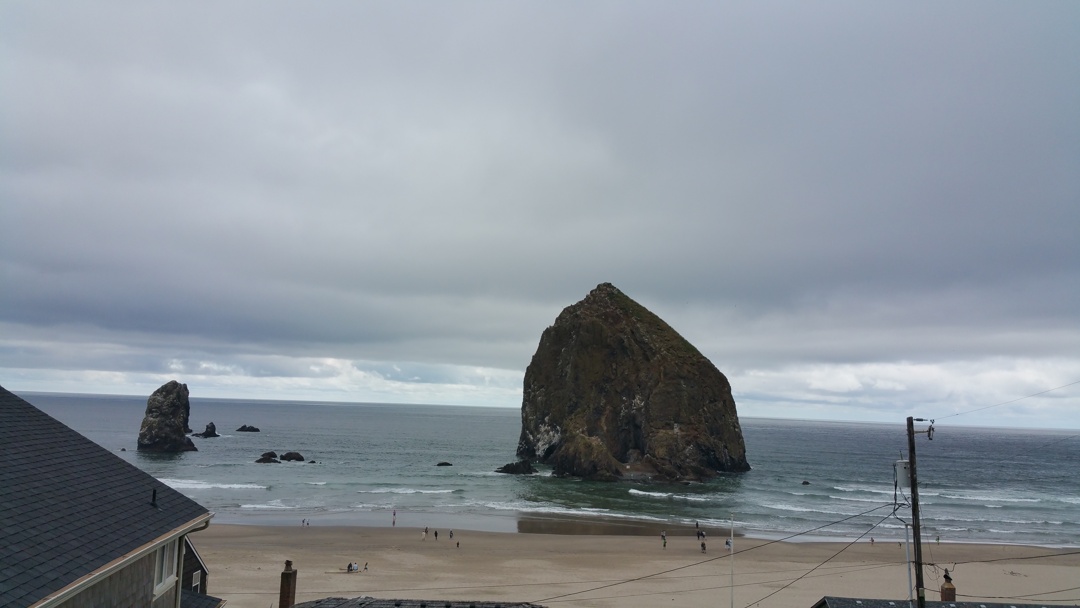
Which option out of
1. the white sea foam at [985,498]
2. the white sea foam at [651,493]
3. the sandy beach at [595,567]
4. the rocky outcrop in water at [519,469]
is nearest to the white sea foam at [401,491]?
the rocky outcrop in water at [519,469]

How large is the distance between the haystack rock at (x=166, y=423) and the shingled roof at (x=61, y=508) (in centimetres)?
10759

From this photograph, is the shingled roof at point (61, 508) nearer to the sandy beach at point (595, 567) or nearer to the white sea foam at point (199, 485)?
the sandy beach at point (595, 567)

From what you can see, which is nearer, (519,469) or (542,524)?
(542,524)

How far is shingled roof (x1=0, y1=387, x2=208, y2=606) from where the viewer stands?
8.80 metres

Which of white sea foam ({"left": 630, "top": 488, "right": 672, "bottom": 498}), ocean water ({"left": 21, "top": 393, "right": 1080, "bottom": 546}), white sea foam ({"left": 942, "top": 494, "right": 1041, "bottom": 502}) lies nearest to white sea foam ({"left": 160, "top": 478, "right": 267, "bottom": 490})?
ocean water ({"left": 21, "top": 393, "right": 1080, "bottom": 546})

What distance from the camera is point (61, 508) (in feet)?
34.5

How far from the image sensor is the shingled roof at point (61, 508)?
346 inches

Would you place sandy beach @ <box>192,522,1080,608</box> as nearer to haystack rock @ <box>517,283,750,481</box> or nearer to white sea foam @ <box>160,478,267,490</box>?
white sea foam @ <box>160,478,267,490</box>

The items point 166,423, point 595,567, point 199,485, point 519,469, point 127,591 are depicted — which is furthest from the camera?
point 166,423

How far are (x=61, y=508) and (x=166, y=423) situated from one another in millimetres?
111733

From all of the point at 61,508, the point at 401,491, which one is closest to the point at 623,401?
the point at 401,491

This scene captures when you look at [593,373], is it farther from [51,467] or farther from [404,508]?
[51,467]

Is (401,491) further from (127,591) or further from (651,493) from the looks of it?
(127,591)

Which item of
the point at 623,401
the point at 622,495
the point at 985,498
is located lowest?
the point at 985,498
